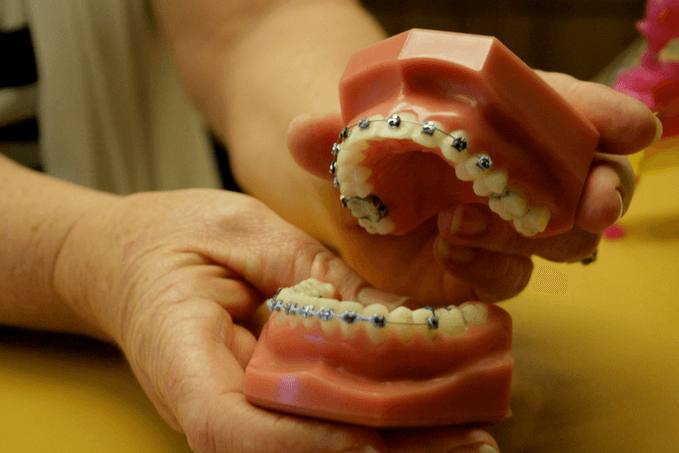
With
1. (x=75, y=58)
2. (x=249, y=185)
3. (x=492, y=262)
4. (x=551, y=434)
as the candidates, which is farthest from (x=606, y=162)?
(x=75, y=58)

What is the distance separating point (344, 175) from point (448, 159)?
0.38 feet

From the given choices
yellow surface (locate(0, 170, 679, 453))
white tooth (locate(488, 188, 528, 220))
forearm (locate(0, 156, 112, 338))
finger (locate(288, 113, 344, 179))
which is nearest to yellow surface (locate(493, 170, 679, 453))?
yellow surface (locate(0, 170, 679, 453))

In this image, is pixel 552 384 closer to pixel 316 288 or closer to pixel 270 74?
pixel 316 288

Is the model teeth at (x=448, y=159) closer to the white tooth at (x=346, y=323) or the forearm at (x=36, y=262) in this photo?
the white tooth at (x=346, y=323)

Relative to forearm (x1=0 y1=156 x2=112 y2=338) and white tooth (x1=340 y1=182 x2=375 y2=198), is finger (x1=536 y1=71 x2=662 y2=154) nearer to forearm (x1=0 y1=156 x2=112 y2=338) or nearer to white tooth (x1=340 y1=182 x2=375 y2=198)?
white tooth (x1=340 y1=182 x2=375 y2=198)

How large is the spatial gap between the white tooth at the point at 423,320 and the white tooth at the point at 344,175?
15 centimetres

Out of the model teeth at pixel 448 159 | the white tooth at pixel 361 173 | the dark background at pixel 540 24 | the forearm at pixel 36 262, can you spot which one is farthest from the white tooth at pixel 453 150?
the dark background at pixel 540 24

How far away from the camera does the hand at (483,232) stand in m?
0.57

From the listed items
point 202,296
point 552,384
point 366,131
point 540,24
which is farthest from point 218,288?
point 540,24

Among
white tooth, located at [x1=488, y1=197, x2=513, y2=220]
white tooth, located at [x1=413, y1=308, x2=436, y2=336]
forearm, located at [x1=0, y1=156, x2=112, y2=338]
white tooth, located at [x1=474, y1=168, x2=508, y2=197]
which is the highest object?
white tooth, located at [x1=474, y1=168, x2=508, y2=197]

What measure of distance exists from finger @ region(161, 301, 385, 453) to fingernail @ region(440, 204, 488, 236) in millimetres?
227

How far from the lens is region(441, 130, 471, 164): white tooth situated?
52 cm

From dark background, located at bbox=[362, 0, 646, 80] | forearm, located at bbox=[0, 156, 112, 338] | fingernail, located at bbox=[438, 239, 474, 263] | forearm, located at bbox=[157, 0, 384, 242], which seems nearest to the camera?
fingernail, located at bbox=[438, 239, 474, 263]

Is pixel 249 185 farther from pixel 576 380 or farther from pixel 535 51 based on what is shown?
pixel 535 51
